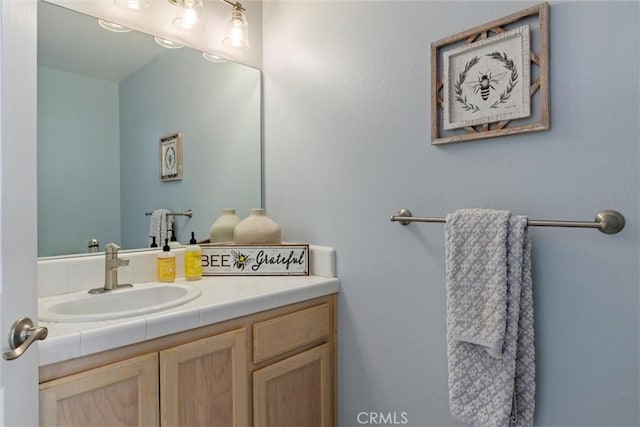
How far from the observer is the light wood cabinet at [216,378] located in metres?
0.92

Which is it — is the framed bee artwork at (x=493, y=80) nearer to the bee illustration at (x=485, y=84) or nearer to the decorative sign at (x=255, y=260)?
the bee illustration at (x=485, y=84)

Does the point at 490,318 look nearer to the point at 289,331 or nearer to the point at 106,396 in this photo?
the point at 289,331

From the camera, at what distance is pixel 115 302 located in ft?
4.27

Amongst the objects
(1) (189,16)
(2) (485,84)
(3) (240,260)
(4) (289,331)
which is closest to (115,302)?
(3) (240,260)

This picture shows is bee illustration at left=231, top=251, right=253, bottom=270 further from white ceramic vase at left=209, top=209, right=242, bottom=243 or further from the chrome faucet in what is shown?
the chrome faucet

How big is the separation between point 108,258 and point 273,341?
2.09ft

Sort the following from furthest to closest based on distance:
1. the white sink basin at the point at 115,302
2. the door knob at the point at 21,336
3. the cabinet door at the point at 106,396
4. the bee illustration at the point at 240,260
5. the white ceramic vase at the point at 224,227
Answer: the white ceramic vase at the point at 224,227 < the bee illustration at the point at 240,260 < the white sink basin at the point at 115,302 < the cabinet door at the point at 106,396 < the door knob at the point at 21,336

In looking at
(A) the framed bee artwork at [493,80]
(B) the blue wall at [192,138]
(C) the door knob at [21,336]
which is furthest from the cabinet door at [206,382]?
(A) the framed bee artwork at [493,80]

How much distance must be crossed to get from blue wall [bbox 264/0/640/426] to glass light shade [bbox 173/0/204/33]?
386 mm

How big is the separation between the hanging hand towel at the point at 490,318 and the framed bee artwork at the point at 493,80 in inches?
10.6

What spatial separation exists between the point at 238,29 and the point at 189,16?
0.21m

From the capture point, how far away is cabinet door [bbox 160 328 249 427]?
106cm

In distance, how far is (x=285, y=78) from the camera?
1.76m

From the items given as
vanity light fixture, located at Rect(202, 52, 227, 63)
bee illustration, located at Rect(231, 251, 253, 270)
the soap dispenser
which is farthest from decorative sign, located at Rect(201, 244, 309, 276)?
vanity light fixture, located at Rect(202, 52, 227, 63)
